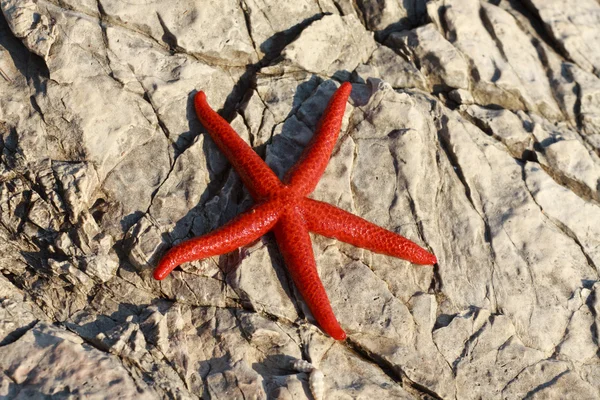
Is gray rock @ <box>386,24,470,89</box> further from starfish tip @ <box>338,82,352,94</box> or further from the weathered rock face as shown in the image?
starfish tip @ <box>338,82,352,94</box>

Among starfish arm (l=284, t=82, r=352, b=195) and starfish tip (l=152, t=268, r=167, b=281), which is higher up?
starfish arm (l=284, t=82, r=352, b=195)

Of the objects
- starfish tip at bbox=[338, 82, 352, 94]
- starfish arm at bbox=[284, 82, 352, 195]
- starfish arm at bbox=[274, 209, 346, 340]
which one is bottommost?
starfish arm at bbox=[274, 209, 346, 340]

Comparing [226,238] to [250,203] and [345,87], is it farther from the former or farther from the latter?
[345,87]

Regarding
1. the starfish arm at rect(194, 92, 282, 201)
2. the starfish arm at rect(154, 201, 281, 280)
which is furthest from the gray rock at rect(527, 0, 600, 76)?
the starfish arm at rect(154, 201, 281, 280)

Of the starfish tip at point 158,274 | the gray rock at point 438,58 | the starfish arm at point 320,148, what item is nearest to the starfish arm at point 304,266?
the starfish arm at point 320,148

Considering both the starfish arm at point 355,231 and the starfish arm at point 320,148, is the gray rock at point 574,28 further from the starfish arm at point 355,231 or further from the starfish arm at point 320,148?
the starfish arm at point 355,231

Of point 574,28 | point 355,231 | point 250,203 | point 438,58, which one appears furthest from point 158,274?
point 574,28

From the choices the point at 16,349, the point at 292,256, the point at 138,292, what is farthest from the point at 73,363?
the point at 292,256
